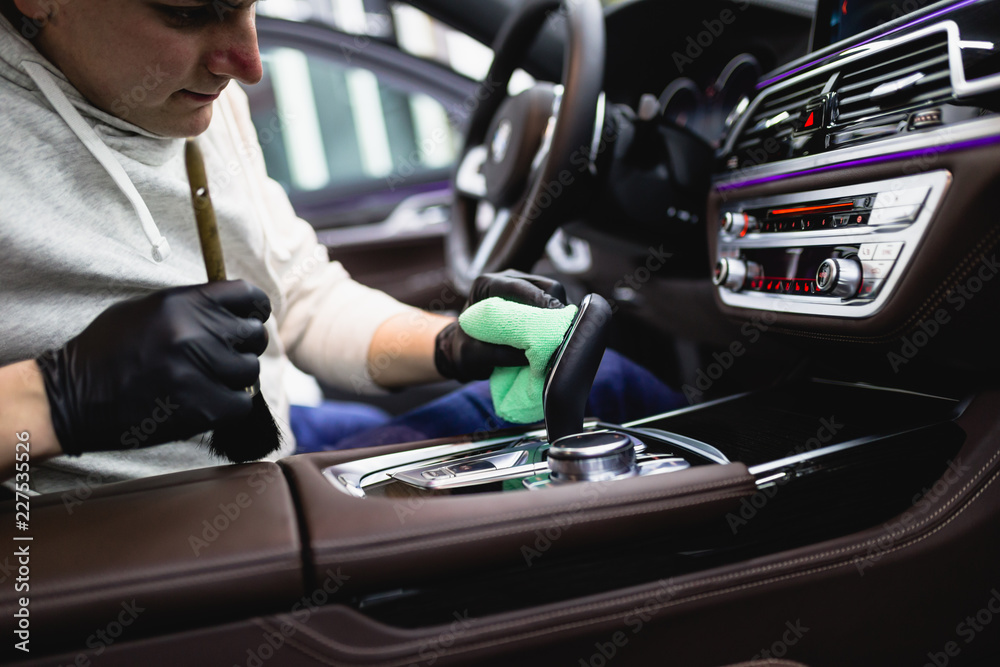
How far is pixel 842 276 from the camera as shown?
29.3 inches

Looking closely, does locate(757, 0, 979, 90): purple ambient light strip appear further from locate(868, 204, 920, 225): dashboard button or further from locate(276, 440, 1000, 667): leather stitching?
locate(276, 440, 1000, 667): leather stitching

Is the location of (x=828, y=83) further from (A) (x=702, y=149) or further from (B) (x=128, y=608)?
(B) (x=128, y=608)

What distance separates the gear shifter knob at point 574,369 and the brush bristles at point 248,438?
28cm

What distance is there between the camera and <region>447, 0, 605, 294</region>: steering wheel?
0.97m

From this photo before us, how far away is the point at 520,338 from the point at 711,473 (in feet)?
0.77

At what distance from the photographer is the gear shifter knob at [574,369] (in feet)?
2.18

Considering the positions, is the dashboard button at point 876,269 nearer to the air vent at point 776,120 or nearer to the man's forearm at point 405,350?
the air vent at point 776,120

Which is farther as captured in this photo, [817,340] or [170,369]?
[817,340]

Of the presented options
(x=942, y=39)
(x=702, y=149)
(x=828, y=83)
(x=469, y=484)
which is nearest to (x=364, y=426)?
(x=469, y=484)

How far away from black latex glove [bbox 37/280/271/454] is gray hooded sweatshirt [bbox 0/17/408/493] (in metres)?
0.02

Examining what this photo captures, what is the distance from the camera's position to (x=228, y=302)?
0.57 meters

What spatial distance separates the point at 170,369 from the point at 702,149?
2.92 feet

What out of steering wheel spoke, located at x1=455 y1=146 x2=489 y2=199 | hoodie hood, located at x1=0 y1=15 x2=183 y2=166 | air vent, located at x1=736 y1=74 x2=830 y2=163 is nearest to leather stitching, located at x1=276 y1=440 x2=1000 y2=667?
air vent, located at x1=736 y1=74 x2=830 y2=163

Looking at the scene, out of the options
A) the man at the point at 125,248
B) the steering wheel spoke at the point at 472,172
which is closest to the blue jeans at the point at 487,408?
the man at the point at 125,248
